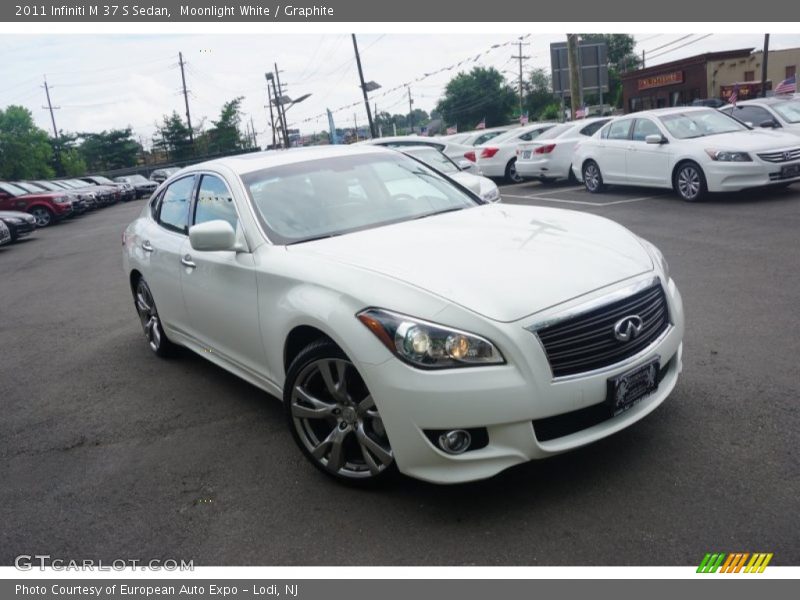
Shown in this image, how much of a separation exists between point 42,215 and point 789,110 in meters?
21.9

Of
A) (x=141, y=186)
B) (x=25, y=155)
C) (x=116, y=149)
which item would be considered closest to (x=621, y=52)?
(x=116, y=149)

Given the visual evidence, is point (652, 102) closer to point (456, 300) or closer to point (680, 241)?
point (680, 241)

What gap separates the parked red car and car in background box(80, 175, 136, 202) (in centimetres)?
1108

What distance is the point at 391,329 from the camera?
2996 mm

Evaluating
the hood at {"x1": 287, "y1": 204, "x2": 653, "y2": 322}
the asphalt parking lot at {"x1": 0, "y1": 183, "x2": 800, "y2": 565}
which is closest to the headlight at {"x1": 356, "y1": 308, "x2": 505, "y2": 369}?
the hood at {"x1": 287, "y1": 204, "x2": 653, "y2": 322}

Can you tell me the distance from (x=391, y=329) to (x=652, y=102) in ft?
174

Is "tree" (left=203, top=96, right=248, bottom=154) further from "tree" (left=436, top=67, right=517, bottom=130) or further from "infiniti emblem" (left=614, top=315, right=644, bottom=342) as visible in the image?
"infiniti emblem" (left=614, top=315, right=644, bottom=342)

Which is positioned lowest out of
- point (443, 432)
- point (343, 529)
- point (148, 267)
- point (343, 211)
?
point (343, 529)

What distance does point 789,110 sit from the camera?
1332 cm

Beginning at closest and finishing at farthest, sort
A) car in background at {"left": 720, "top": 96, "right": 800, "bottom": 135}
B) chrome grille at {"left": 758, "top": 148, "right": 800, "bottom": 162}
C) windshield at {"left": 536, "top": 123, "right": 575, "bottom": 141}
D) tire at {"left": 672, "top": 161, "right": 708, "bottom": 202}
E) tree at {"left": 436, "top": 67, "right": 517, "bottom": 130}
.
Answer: chrome grille at {"left": 758, "top": 148, "right": 800, "bottom": 162}, tire at {"left": 672, "top": 161, "right": 708, "bottom": 202}, car in background at {"left": 720, "top": 96, "right": 800, "bottom": 135}, windshield at {"left": 536, "top": 123, "right": 575, "bottom": 141}, tree at {"left": 436, "top": 67, "right": 517, "bottom": 130}

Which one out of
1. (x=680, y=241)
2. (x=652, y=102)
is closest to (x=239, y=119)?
(x=652, y=102)

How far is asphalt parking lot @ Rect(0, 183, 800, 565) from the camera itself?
9.46 feet

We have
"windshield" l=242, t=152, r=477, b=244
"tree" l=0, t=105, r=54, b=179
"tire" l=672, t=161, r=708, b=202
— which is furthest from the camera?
"tree" l=0, t=105, r=54, b=179

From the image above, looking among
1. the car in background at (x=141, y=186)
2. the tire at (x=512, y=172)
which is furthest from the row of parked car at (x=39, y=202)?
the tire at (x=512, y=172)
